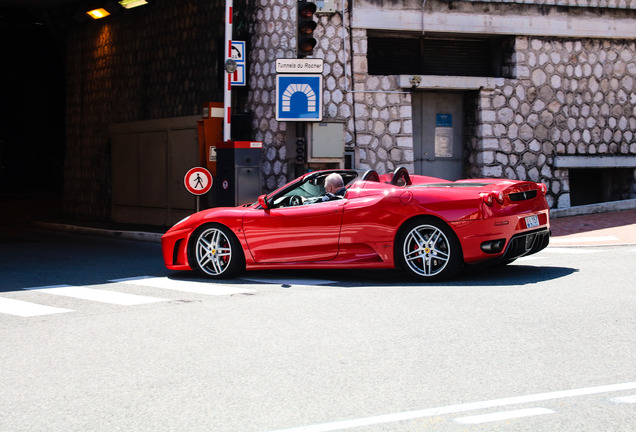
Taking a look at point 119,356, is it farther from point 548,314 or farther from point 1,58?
point 1,58

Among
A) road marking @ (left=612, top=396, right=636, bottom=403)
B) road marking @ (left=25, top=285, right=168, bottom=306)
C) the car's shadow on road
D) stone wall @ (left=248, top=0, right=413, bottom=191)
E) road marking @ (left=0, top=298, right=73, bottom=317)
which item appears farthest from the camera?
stone wall @ (left=248, top=0, right=413, bottom=191)

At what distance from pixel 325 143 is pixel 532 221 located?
8154 millimetres

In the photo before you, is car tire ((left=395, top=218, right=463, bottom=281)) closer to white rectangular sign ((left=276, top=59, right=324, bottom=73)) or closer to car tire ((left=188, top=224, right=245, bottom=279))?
car tire ((left=188, top=224, right=245, bottom=279))

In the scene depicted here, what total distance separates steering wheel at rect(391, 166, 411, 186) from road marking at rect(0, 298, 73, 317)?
3.90 metres

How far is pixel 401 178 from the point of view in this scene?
34.0ft

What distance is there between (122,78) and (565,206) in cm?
1111

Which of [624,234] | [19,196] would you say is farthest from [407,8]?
[19,196]

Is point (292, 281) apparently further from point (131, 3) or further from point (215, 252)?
point (131, 3)

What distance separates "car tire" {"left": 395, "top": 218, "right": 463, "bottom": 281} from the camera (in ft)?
31.2

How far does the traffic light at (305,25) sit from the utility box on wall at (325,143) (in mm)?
2681

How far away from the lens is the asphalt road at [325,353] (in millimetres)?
4586

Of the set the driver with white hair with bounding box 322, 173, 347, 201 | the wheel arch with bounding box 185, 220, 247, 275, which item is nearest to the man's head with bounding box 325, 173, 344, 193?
the driver with white hair with bounding box 322, 173, 347, 201

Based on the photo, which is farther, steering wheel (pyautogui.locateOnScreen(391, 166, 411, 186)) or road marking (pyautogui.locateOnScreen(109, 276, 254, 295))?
steering wheel (pyautogui.locateOnScreen(391, 166, 411, 186))

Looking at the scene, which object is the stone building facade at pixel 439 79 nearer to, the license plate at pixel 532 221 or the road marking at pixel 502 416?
the license plate at pixel 532 221
